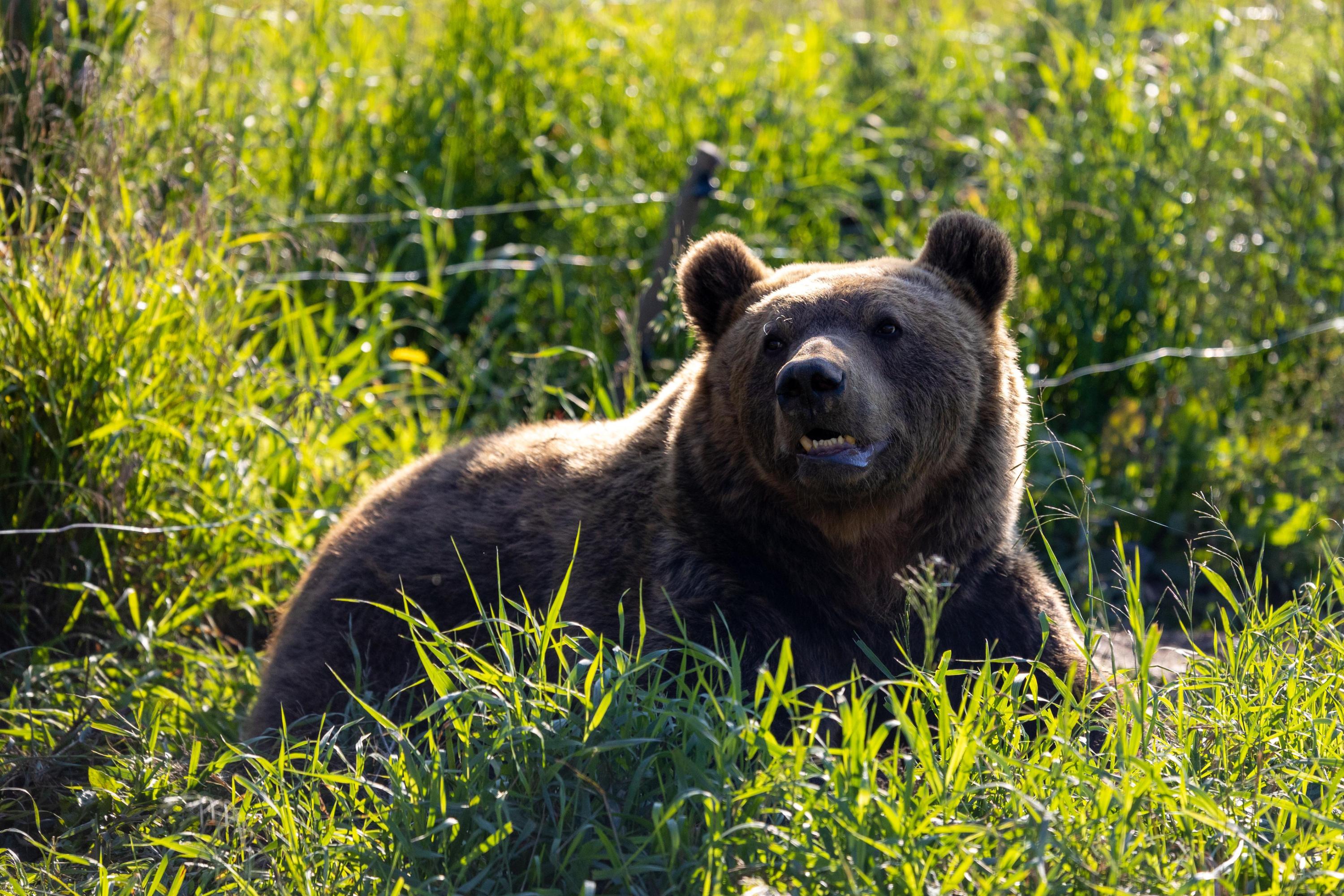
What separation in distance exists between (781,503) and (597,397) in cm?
156

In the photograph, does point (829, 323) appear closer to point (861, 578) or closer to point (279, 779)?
point (861, 578)

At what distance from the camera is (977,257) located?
3.36 m

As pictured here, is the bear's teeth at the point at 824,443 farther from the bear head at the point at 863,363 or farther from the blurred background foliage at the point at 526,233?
the blurred background foliage at the point at 526,233

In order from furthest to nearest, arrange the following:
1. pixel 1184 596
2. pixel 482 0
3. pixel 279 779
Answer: pixel 482 0 → pixel 1184 596 → pixel 279 779

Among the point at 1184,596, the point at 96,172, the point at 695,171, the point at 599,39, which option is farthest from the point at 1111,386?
the point at 96,172

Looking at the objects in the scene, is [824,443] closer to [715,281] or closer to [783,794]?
[715,281]

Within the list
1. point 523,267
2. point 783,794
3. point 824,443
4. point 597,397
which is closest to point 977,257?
point 824,443

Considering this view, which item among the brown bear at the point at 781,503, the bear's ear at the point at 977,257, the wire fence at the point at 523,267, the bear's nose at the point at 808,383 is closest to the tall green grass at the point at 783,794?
the brown bear at the point at 781,503

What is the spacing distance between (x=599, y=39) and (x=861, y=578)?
4.63m

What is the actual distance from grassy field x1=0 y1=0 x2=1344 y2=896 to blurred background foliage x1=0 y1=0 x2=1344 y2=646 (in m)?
0.02

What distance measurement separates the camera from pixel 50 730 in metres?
3.49

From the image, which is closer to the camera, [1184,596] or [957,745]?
[957,745]

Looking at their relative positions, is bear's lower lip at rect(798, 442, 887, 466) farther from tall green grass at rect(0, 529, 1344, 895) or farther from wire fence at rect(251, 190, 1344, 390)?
wire fence at rect(251, 190, 1344, 390)

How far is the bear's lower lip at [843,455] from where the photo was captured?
2824mm
